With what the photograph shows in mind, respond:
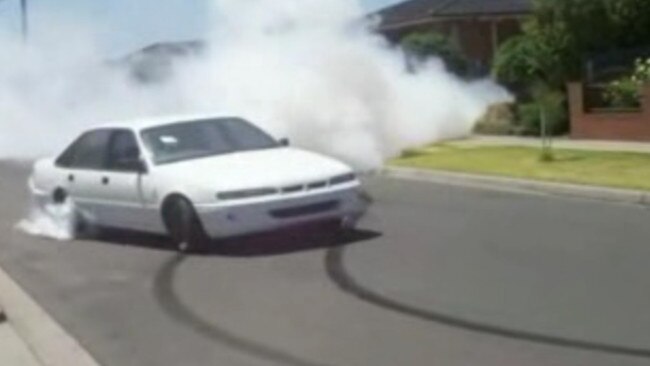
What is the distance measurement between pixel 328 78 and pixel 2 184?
708 centimetres

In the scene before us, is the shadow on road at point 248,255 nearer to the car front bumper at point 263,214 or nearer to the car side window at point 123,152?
the car front bumper at point 263,214

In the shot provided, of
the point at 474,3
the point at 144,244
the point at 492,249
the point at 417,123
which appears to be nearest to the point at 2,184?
the point at 417,123

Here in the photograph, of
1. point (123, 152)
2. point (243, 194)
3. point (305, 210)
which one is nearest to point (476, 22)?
point (123, 152)

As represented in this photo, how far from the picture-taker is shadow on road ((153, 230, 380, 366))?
8538 millimetres

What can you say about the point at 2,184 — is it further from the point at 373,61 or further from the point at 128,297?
the point at 128,297

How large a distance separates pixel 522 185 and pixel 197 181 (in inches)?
295

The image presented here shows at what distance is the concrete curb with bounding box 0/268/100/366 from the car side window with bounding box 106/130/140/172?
3.09 m

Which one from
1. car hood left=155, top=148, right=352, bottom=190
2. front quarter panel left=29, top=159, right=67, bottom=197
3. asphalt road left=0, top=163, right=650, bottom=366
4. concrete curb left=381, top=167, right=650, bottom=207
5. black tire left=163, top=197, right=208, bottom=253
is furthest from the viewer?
concrete curb left=381, top=167, right=650, bottom=207

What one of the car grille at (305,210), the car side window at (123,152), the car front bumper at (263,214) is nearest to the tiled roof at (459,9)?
the car side window at (123,152)

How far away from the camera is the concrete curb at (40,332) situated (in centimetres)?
828

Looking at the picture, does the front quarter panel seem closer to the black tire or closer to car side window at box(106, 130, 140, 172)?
car side window at box(106, 130, 140, 172)

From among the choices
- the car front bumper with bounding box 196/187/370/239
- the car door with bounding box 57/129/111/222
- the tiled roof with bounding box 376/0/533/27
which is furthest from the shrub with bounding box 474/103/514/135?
the car front bumper with bounding box 196/187/370/239

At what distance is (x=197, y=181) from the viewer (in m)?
13.4

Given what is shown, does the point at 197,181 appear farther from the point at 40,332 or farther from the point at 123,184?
the point at 40,332
